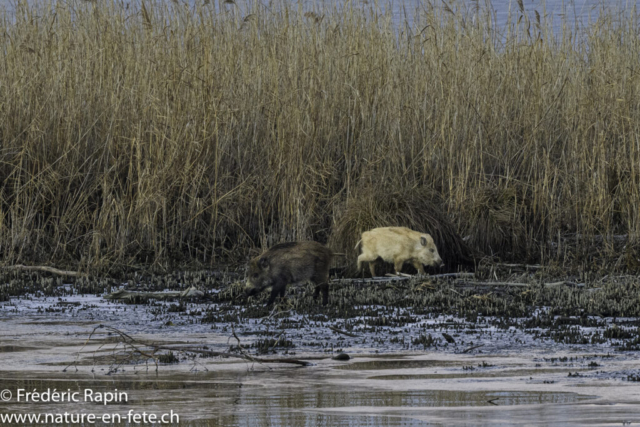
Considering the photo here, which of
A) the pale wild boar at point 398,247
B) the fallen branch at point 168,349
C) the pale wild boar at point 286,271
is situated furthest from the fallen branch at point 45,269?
the fallen branch at point 168,349

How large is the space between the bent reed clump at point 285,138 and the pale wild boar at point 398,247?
56 cm

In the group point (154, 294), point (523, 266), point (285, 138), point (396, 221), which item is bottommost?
point (154, 294)

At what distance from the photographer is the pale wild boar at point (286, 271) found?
269 inches

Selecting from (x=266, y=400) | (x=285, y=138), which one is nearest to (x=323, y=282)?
(x=285, y=138)

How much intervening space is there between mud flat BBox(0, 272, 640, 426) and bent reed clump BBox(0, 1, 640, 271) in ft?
3.67

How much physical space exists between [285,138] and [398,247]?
1.92m

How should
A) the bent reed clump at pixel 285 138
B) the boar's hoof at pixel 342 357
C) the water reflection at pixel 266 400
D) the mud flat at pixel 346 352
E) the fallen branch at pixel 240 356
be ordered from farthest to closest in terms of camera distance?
the bent reed clump at pixel 285 138
the boar's hoof at pixel 342 357
the fallen branch at pixel 240 356
the mud flat at pixel 346 352
the water reflection at pixel 266 400

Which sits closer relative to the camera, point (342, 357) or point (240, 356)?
point (240, 356)

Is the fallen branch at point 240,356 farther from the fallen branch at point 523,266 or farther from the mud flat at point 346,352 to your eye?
the fallen branch at point 523,266

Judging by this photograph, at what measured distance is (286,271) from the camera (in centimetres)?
687

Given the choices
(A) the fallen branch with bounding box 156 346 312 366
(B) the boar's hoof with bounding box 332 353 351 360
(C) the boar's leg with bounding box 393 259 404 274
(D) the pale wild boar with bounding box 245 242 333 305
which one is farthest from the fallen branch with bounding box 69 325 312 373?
(C) the boar's leg with bounding box 393 259 404 274

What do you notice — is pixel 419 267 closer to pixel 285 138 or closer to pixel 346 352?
pixel 285 138

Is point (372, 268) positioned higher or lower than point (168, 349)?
higher

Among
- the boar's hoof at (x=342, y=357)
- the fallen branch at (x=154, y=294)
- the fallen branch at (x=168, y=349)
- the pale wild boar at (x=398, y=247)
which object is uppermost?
the pale wild boar at (x=398, y=247)
